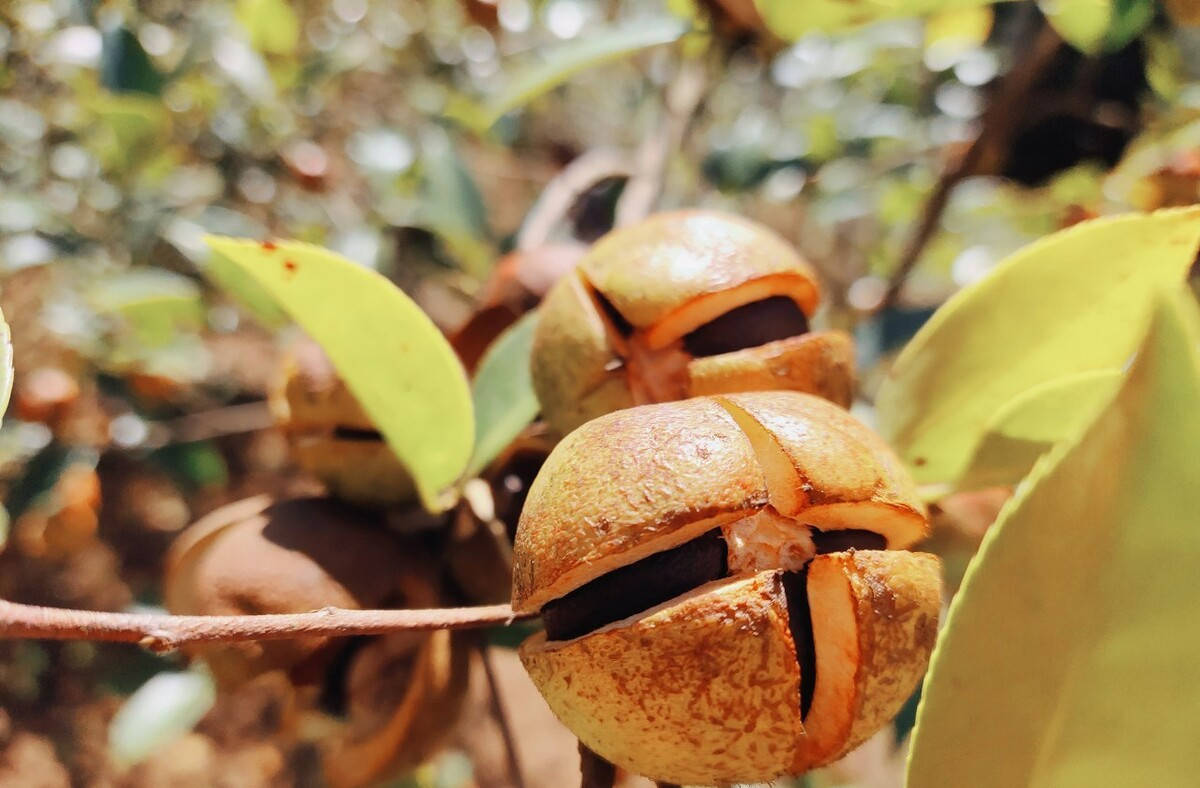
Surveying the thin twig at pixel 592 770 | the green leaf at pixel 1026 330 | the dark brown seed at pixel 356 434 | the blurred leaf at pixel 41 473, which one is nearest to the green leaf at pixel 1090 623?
the thin twig at pixel 592 770

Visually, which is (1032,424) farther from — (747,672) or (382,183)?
(382,183)

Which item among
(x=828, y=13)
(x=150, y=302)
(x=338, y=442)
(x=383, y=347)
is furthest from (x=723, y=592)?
(x=150, y=302)

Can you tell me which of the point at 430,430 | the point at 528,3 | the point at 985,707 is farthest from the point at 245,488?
the point at 985,707

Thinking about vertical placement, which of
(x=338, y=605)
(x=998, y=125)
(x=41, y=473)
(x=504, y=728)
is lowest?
(x=41, y=473)

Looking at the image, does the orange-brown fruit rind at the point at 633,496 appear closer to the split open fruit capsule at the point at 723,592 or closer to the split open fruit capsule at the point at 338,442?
the split open fruit capsule at the point at 723,592

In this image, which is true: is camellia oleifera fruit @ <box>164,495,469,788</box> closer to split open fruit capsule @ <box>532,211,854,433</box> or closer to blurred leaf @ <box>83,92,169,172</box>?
split open fruit capsule @ <box>532,211,854,433</box>
